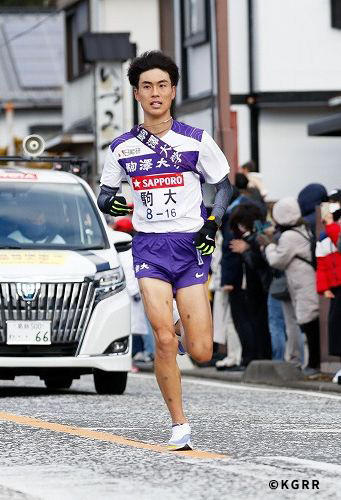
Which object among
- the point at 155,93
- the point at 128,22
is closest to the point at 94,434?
the point at 155,93

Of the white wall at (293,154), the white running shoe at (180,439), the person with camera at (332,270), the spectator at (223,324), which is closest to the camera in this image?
the white running shoe at (180,439)

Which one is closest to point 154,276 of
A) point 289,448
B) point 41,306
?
point 289,448

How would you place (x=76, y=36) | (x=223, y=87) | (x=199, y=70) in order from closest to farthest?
(x=223, y=87)
(x=199, y=70)
(x=76, y=36)

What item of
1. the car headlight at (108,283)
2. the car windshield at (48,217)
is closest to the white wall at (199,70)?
the car windshield at (48,217)

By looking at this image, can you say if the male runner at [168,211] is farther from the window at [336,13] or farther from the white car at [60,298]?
the window at [336,13]

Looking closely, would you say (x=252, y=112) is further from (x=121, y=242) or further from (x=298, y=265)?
(x=121, y=242)

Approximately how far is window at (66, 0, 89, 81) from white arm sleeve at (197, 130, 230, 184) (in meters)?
28.7

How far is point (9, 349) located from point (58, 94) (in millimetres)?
42775

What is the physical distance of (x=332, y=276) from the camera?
15773 mm

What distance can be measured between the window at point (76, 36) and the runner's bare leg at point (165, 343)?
29.1 metres

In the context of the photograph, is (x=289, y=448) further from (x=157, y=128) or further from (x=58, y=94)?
(x=58, y=94)

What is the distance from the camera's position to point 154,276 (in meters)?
9.17

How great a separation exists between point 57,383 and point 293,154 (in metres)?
13.0

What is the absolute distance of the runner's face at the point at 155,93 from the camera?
362 inches
